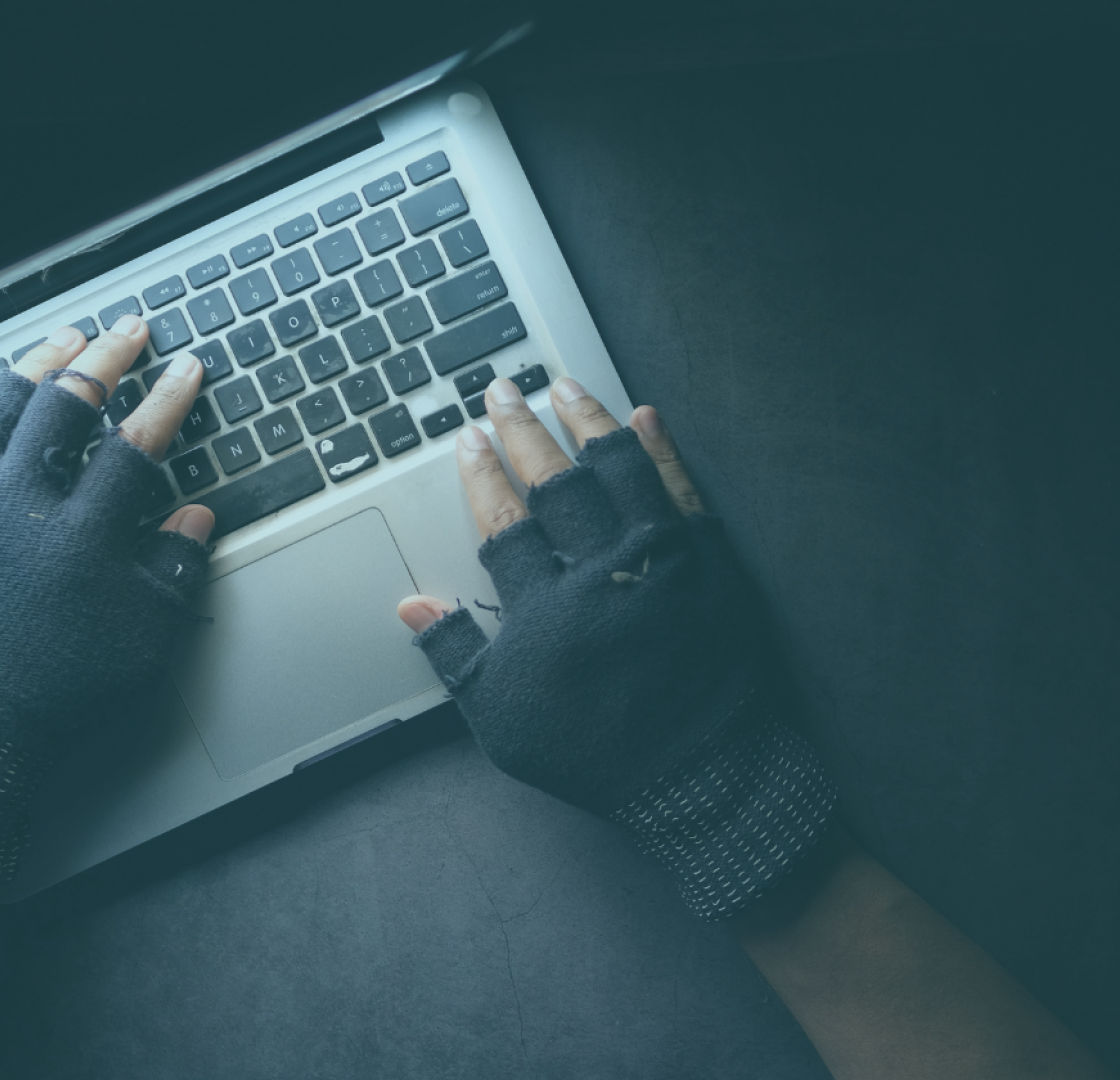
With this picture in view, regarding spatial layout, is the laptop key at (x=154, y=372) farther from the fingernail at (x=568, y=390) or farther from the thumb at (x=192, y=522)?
the fingernail at (x=568, y=390)

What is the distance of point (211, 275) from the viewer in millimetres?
562

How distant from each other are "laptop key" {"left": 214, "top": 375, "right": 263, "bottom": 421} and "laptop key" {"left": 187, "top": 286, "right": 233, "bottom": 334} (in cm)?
4

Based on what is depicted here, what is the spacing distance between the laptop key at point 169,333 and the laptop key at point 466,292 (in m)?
0.19

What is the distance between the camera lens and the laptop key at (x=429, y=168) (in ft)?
1.81

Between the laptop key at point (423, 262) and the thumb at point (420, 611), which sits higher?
the laptop key at point (423, 262)

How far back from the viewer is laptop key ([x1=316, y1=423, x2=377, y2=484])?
21.7 inches

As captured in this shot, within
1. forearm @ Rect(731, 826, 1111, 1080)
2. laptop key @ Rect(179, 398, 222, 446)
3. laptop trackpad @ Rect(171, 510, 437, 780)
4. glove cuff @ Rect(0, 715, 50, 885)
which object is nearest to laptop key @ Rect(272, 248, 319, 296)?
laptop key @ Rect(179, 398, 222, 446)

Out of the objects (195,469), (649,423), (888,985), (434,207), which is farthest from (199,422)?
(888,985)

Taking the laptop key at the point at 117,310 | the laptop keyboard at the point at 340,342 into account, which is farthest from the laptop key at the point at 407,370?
the laptop key at the point at 117,310

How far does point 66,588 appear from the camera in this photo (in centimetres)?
53

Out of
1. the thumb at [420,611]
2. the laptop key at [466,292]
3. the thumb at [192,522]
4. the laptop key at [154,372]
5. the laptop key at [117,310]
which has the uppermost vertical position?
the laptop key at [117,310]

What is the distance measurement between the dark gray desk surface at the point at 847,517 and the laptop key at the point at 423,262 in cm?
14

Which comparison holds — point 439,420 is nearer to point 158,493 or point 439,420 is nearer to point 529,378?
point 529,378

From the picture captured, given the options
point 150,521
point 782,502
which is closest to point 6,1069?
point 150,521
